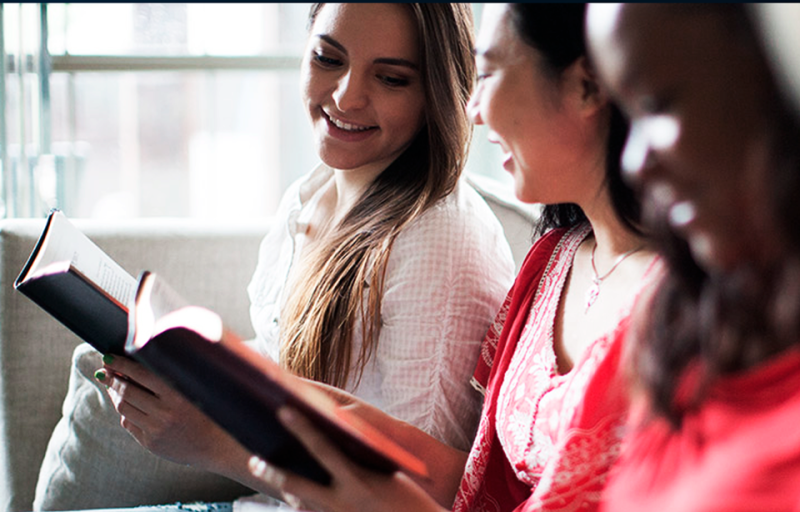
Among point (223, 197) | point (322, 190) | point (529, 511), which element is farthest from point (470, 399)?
point (223, 197)

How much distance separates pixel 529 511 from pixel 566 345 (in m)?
0.22

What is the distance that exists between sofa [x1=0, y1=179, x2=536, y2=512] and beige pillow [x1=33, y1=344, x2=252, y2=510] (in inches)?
3.8

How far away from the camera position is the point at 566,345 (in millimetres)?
1044

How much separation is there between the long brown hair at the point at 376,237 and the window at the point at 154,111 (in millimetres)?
1274

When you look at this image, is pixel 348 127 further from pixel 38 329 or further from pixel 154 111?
pixel 154 111

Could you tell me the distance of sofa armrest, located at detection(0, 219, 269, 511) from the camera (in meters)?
1.69

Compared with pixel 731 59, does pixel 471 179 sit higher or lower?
lower

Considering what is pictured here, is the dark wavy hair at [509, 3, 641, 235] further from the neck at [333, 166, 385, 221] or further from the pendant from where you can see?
the neck at [333, 166, 385, 221]

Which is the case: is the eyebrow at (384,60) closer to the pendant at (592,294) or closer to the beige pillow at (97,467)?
the pendant at (592,294)

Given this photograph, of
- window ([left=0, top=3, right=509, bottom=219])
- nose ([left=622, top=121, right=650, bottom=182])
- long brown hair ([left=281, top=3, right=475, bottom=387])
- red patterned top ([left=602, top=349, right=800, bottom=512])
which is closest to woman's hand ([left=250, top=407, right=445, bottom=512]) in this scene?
red patterned top ([left=602, top=349, right=800, bottom=512])

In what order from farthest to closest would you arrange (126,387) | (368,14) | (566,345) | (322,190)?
(322,190)
(368,14)
(126,387)
(566,345)

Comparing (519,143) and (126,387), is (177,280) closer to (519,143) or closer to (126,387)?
(126,387)

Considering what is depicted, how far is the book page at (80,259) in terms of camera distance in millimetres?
1058

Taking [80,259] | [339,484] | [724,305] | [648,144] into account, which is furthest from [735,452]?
[80,259]
